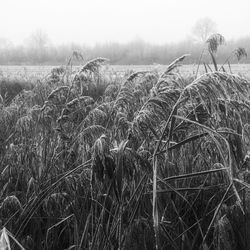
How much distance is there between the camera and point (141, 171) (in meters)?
2.26

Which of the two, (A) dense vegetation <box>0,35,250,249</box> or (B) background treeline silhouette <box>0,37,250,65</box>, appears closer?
(A) dense vegetation <box>0,35,250,249</box>

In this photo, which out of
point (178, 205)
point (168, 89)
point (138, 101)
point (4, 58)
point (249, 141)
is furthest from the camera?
point (4, 58)

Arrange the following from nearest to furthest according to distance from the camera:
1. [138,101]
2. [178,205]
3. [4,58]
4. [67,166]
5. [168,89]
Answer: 1. [168,89]
2. [178,205]
3. [67,166]
4. [138,101]
5. [4,58]

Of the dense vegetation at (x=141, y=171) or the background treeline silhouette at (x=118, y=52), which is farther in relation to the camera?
the background treeline silhouette at (x=118, y=52)

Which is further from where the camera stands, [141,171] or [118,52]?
[118,52]

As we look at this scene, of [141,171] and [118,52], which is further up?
[118,52]

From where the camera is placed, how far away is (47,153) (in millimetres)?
3363

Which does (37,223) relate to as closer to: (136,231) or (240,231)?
(136,231)

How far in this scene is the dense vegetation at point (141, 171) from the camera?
1803 millimetres

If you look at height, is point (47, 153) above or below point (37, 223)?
above

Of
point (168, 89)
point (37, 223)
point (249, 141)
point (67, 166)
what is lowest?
point (37, 223)

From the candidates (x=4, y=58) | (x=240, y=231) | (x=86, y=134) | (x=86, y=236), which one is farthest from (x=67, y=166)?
(x=4, y=58)

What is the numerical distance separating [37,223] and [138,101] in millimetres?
1477

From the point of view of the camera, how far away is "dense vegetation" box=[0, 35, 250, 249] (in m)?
1.80
